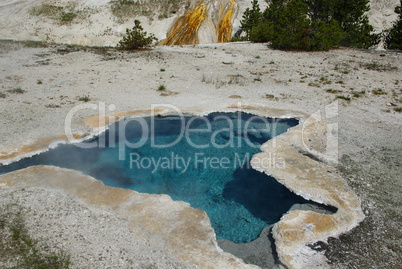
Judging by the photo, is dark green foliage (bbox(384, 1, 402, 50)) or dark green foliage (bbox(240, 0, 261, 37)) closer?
dark green foliage (bbox(384, 1, 402, 50))

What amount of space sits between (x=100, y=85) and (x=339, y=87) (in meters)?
8.82

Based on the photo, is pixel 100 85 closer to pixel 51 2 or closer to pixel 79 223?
pixel 79 223

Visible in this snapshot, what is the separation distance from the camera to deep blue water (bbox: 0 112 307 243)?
5.55 metres

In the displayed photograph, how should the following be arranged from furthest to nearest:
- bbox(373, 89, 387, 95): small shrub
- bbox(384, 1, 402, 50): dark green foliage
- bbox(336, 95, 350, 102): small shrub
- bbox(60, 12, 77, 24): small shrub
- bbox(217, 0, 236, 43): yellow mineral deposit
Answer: bbox(60, 12, 77, 24): small shrub < bbox(217, 0, 236, 43): yellow mineral deposit < bbox(384, 1, 402, 50): dark green foliage < bbox(373, 89, 387, 95): small shrub < bbox(336, 95, 350, 102): small shrub

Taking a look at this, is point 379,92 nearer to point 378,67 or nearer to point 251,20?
point 378,67

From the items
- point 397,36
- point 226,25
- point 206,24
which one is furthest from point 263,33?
point 397,36

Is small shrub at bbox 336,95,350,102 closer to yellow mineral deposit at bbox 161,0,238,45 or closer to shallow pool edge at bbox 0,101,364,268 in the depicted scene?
shallow pool edge at bbox 0,101,364,268

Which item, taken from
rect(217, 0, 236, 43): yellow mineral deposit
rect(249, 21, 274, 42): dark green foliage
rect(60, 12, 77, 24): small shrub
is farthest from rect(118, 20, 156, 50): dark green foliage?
rect(60, 12, 77, 24): small shrub

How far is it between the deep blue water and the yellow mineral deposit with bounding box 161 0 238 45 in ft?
44.8

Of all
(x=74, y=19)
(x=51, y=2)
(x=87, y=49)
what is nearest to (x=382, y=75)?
(x=87, y=49)

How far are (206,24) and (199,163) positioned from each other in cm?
1726

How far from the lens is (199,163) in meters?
7.05

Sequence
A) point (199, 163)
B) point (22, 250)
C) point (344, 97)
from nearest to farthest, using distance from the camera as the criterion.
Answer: point (22, 250) < point (199, 163) < point (344, 97)

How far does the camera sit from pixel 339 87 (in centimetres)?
1122
